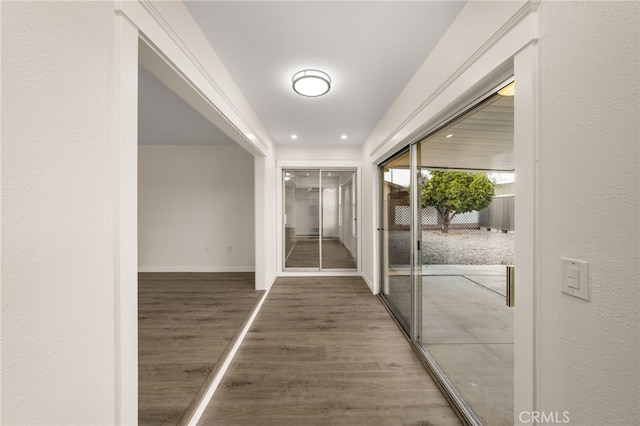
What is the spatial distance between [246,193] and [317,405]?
3952 millimetres

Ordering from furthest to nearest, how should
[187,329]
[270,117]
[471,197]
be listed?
1. [270,117]
2. [187,329]
3. [471,197]

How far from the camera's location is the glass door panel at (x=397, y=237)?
2615mm

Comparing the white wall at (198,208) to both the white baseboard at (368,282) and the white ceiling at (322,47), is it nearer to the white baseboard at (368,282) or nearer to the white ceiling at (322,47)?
the white ceiling at (322,47)

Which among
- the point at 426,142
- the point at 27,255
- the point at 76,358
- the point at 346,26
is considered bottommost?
the point at 76,358

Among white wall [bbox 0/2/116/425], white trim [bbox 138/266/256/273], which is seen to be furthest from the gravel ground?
white trim [bbox 138/266/256/273]

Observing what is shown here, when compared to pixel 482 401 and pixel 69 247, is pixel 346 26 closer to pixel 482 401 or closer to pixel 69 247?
pixel 69 247

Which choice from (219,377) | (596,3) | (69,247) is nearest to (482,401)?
(219,377)

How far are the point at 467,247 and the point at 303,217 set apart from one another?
3362mm

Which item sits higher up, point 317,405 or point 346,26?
point 346,26

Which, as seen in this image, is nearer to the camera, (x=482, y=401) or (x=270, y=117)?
(x=482, y=401)

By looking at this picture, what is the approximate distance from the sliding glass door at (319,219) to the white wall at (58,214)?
384cm

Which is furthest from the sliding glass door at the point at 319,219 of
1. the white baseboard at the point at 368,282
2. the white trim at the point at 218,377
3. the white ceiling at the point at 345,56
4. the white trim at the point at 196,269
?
the white trim at the point at 218,377

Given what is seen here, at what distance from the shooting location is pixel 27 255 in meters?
0.63

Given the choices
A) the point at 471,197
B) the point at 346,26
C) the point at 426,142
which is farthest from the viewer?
the point at 426,142
